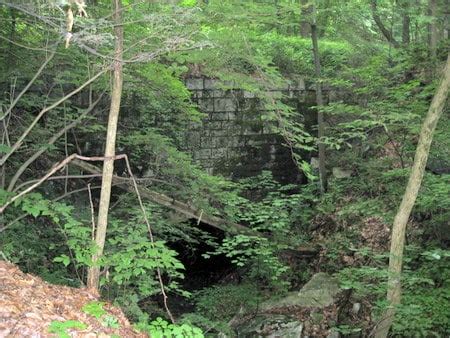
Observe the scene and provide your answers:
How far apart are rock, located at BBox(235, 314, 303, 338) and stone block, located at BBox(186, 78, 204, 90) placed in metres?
4.64

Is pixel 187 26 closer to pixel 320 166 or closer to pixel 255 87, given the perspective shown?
pixel 255 87

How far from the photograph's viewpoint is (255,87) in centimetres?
548

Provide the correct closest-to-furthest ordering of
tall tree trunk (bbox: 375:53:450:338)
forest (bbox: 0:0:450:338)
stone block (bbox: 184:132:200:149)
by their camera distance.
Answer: forest (bbox: 0:0:450:338) < tall tree trunk (bbox: 375:53:450:338) < stone block (bbox: 184:132:200:149)

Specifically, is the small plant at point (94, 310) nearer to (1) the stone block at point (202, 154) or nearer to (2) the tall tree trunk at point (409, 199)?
(2) the tall tree trunk at point (409, 199)

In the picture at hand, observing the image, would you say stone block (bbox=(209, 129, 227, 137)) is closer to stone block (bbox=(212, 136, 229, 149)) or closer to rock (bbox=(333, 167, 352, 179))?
stone block (bbox=(212, 136, 229, 149))

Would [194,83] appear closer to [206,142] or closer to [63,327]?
[206,142]

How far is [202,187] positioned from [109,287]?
1.78 m

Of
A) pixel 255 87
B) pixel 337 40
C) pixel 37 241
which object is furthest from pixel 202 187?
pixel 337 40

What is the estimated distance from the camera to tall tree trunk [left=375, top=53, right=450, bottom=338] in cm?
495

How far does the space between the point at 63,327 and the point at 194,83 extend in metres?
6.59

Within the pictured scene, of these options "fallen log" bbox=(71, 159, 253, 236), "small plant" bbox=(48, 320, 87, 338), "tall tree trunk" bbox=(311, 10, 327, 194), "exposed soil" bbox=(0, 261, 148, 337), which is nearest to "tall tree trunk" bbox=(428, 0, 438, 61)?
"tall tree trunk" bbox=(311, 10, 327, 194)

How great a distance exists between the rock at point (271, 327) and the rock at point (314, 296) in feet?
1.17

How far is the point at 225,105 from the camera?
933 cm

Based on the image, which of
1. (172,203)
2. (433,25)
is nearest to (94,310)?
(172,203)
